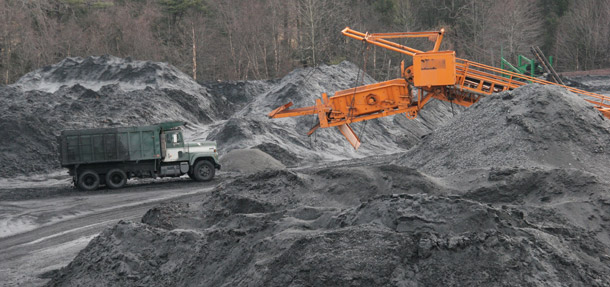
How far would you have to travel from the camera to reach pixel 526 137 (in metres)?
12.5

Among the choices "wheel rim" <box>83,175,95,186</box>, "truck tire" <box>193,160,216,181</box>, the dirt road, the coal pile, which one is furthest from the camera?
the coal pile

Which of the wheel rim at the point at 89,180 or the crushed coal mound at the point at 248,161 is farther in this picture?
the crushed coal mound at the point at 248,161

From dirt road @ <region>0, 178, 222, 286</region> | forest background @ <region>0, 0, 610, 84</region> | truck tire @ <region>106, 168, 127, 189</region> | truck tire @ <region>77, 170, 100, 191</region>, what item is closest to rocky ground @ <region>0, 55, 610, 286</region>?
dirt road @ <region>0, 178, 222, 286</region>

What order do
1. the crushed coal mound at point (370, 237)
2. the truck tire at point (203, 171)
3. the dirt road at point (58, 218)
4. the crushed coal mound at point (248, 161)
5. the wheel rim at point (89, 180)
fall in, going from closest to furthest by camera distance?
the crushed coal mound at point (370, 237), the dirt road at point (58, 218), the wheel rim at point (89, 180), the truck tire at point (203, 171), the crushed coal mound at point (248, 161)

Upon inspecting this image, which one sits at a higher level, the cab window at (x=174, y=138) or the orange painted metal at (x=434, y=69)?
the orange painted metal at (x=434, y=69)

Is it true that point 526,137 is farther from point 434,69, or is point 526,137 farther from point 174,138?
point 174,138

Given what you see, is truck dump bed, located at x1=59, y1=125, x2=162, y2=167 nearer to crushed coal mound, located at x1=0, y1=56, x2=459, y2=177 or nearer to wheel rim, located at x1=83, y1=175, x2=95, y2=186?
wheel rim, located at x1=83, y1=175, x2=95, y2=186

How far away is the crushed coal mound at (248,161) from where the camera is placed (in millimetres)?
20828

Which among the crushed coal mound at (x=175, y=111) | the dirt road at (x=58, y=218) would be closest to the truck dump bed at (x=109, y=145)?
the dirt road at (x=58, y=218)

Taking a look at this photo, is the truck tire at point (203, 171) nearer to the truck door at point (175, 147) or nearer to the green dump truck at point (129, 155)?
the green dump truck at point (129, 155)

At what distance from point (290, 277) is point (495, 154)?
7267mm

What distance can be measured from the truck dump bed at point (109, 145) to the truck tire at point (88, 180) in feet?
1.31

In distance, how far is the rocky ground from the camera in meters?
6.56

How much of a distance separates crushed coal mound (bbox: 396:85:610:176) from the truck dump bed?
8.38 meters
